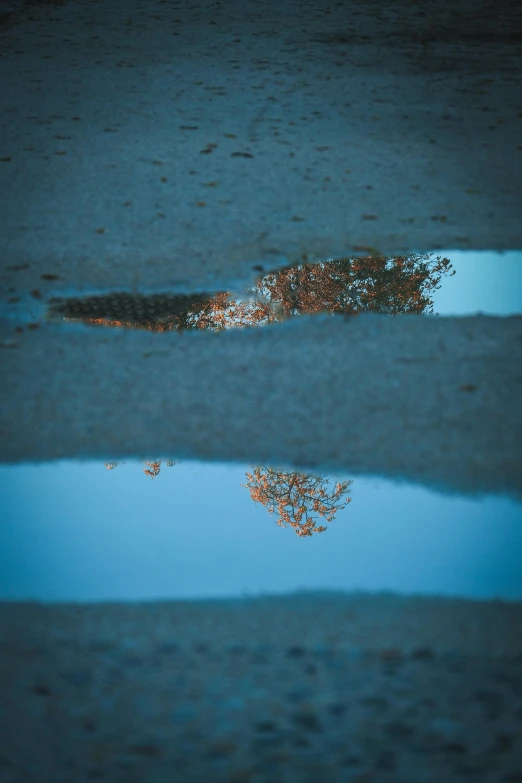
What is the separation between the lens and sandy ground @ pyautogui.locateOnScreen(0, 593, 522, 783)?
1324 millimetres

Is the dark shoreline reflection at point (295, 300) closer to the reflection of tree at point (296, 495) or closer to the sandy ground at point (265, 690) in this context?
the reflection of tree at point (296, 495)

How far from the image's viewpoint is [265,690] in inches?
58.3

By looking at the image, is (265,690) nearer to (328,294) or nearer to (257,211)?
(328,294)

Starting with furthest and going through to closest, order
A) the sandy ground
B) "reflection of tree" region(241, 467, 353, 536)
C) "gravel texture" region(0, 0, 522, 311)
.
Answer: "gravel texture" region(0, 0, 522, 311) < "reflection of tree" region(241, 467, 353, 536) < the sandy ground

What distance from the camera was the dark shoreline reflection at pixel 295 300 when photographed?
2.82 m

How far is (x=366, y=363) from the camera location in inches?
100

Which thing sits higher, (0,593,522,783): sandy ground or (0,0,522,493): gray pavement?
(0,0,522,493): gray pavement

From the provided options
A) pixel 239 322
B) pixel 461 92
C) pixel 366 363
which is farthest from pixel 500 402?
pixel 461 92

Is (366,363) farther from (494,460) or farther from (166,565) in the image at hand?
(166,565)

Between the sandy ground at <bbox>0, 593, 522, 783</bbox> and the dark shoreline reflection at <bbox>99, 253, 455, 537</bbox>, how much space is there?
1328 mm

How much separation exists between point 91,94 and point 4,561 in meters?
3.83

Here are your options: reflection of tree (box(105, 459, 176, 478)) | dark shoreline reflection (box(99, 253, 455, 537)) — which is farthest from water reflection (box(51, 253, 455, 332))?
reflection of tree (box(105, 459, 176, 478))

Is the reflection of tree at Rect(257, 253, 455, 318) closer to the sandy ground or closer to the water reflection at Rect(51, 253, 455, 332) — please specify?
the water reflection at Rect(51, 253, 455, 332)

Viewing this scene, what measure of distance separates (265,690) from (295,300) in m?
1.69
